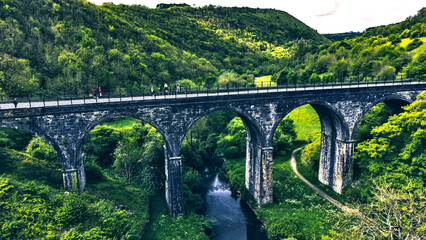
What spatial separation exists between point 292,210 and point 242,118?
14.1 m

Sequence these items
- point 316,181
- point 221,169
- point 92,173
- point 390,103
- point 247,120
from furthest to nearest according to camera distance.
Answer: point 221,169 → point 316,181 → point 390,103 → point 247,120 → point 92,173

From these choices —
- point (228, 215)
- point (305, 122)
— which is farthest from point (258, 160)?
point (305, 122)

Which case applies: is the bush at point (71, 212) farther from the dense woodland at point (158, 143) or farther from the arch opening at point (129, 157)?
the arch opening at point (129, 157)

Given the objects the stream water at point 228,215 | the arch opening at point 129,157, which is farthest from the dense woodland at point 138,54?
the stream water at point 228,215

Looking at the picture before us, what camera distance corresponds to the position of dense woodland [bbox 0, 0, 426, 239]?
958 inches

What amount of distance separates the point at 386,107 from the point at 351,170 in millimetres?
12305

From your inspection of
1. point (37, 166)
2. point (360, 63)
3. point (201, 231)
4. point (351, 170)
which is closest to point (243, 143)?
point (351, 170)

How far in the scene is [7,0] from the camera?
173 ft

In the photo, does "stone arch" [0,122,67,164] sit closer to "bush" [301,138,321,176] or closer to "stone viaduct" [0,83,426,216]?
"stone viaduct" [0,83,426,216]

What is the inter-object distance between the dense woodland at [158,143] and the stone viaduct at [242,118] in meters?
2.55

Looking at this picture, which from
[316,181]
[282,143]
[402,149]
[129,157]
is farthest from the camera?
[282,143]

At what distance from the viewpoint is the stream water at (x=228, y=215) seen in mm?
32094

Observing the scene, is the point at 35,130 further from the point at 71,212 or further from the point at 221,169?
the point at 221,169

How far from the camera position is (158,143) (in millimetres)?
36031
